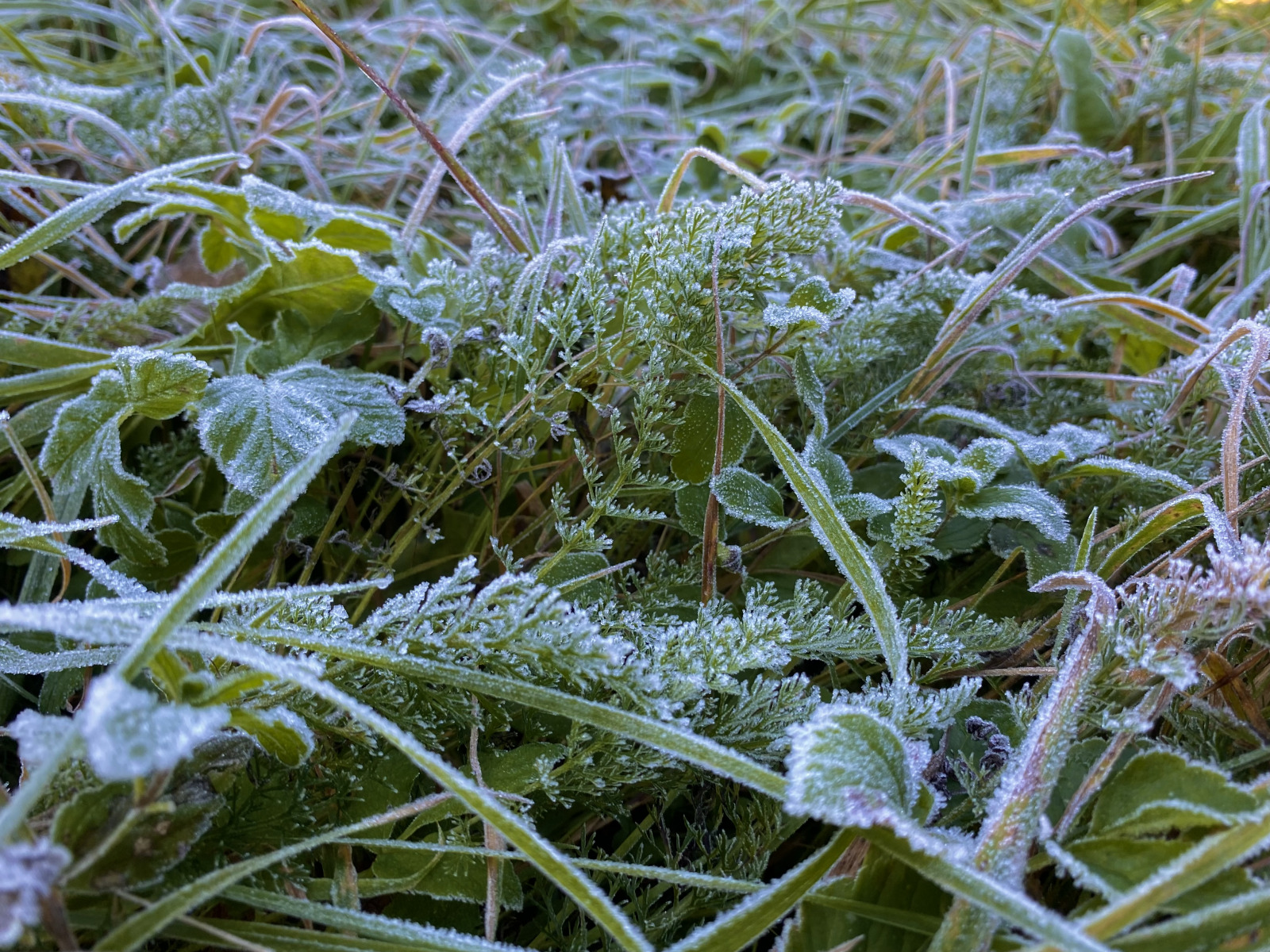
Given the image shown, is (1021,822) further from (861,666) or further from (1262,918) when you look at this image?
(861,666)

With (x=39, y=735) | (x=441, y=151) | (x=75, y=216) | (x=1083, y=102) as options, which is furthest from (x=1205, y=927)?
(x=1083, y=102)

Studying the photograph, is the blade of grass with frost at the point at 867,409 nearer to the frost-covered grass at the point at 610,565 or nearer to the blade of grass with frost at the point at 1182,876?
the frost-covered grass at the point at 610,565

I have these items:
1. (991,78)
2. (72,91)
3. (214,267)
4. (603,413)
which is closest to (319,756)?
(603,413)

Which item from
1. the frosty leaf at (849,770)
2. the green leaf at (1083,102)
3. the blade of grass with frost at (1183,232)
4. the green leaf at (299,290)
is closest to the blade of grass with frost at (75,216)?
the green leaf at (299,290)

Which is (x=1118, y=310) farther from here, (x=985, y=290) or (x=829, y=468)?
(x=829, y=468)

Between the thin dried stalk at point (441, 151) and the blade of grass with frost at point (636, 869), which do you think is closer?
the blade of grass with frost at point (636, 869)

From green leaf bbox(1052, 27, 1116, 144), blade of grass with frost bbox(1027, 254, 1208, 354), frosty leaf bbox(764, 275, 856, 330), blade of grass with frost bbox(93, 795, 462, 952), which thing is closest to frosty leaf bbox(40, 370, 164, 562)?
blade of grass with frost bbox(93, 795, 462, 952)
